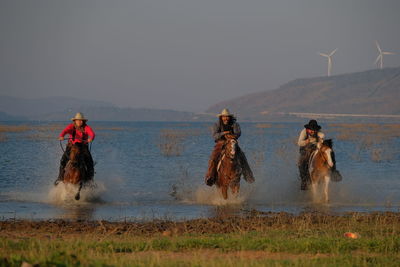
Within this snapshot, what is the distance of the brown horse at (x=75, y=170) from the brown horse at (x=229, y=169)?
3.05m

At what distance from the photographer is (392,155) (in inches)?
1351

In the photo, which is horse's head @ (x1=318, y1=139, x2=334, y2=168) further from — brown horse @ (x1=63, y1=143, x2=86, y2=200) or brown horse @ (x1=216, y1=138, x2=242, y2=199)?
brown horse @ (x1=63, y1=143, x2=86, y2=200)

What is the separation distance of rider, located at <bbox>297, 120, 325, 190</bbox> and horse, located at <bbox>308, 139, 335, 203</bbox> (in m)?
0.36

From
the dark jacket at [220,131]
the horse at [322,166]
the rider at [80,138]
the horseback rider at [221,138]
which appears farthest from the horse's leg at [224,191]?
the rider at [80,138]

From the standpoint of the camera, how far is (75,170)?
55.8 ft

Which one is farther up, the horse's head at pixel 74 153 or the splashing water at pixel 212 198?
the horse's head at pixel 74 153

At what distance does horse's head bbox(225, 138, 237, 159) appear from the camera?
1662cm

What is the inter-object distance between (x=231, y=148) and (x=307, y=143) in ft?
8.85

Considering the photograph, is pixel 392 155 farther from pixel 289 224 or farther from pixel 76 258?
pixel 76 258

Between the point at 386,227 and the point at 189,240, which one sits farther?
the point at 386,227

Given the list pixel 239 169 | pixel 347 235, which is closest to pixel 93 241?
pixel 347 235

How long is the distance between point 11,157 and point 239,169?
17239mm

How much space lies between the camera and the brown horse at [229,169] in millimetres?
16750

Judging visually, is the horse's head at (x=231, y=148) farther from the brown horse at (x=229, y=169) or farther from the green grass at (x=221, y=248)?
the green grass at (x=221, y=248)
